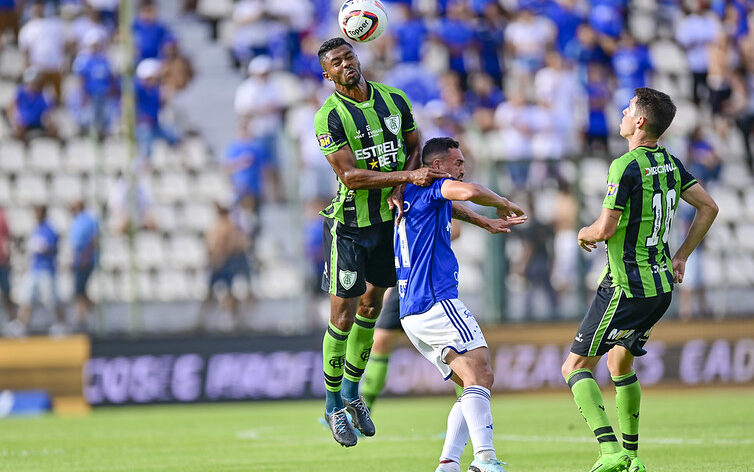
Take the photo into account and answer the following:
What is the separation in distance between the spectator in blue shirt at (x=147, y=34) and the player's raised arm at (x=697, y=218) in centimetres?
1371

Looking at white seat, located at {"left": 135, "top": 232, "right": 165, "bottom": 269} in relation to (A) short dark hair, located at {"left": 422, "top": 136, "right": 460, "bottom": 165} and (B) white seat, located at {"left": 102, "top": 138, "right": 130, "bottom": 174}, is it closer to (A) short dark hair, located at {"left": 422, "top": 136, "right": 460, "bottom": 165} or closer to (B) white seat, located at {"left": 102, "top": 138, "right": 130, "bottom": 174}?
(B) white seat, located at {"left": 102, "top": 138, "right": 130, "bottom": 174}

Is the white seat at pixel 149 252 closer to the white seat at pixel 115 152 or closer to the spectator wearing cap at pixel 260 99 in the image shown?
the white seat at pixel 115 152

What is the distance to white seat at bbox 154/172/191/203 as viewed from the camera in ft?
54.7

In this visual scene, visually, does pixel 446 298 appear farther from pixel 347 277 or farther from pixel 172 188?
pixel 172 188

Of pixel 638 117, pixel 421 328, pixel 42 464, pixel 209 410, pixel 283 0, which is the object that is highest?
pixel 283 0

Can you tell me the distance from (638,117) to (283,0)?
13.7 m

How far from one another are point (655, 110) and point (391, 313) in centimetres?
388

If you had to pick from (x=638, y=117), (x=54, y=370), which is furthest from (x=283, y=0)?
(x=638, y=117)

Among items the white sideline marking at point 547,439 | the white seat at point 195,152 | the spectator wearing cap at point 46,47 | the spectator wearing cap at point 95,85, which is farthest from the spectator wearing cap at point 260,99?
the white sideline marking at point 547,439

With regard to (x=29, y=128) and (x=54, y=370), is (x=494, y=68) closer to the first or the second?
(x=29, y=128)

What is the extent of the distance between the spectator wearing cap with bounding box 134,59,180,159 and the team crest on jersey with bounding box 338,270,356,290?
32.8 ft

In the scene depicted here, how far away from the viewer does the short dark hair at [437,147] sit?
7770 mm

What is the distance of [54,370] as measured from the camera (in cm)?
1647

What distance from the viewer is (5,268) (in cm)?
1609
